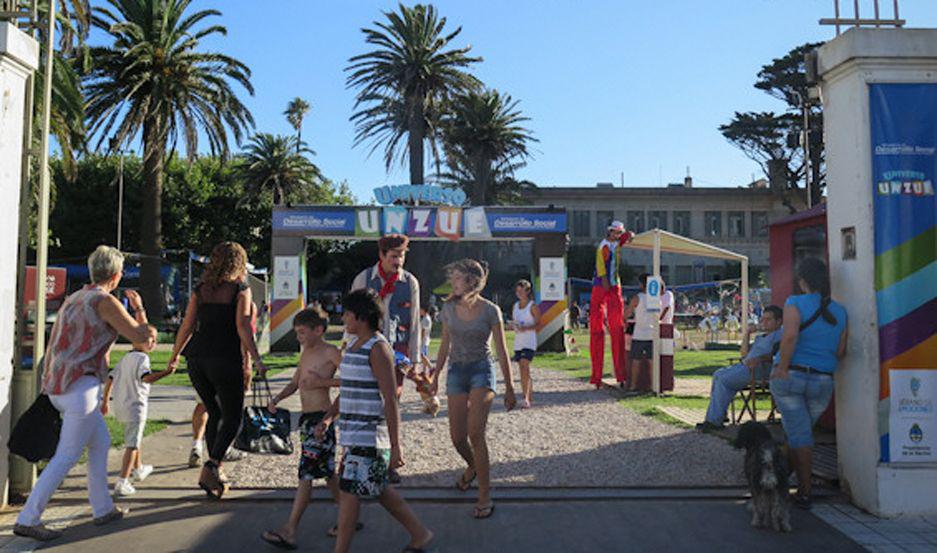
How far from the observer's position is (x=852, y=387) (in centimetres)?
548

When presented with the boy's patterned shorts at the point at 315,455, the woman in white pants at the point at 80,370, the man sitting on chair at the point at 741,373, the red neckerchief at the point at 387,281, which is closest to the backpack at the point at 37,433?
the woman in white pants at the point at 80,370

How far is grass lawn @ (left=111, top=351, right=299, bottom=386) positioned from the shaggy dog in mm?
10526

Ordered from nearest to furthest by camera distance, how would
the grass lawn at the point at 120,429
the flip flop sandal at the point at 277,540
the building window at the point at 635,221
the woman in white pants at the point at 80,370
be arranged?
the flip flop sandal at the point at 277,540 → the woman in white pants at the point at 80,370 → the grass lawn at the point at 120,429 → the building window at the point at 635,221

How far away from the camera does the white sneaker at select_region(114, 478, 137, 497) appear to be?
5492 millimetres

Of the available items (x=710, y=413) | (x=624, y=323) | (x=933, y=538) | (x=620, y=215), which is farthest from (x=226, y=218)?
(x=933, y=538)

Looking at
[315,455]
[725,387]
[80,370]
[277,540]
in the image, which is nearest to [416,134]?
[725,387]

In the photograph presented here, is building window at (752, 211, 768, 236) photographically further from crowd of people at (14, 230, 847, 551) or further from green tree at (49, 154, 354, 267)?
crowd of people at (14, 230, 847, 551)

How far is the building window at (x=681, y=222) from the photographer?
62.5 metres

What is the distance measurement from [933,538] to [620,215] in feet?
195

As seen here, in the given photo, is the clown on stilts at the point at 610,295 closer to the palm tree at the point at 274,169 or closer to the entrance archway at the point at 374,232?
the entrance archway at the point at 374,232

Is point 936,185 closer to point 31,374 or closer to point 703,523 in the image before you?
point 703,523

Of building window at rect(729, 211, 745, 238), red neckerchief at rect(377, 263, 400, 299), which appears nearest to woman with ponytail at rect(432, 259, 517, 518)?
red neckerchief at rect(377, 263, 400, 299)

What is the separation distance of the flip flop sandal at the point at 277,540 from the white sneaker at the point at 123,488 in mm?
1688

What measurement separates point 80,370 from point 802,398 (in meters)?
4.89
